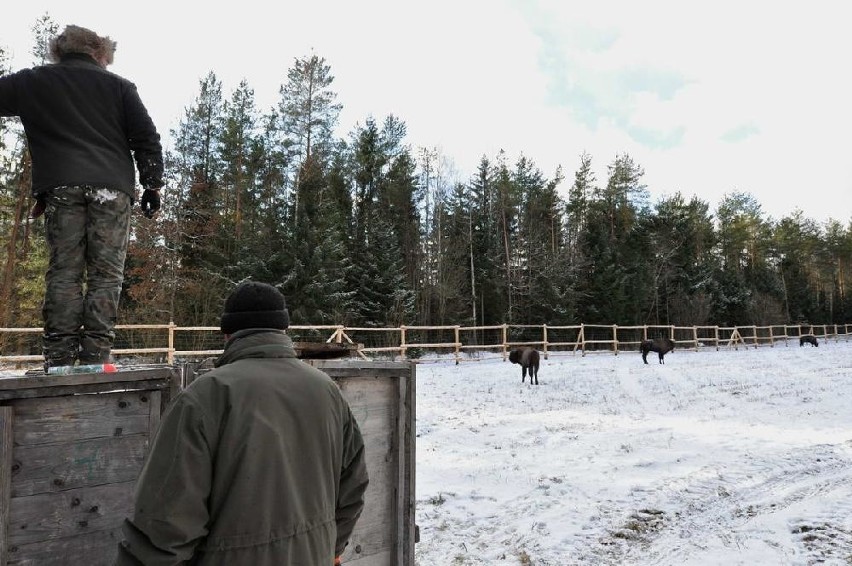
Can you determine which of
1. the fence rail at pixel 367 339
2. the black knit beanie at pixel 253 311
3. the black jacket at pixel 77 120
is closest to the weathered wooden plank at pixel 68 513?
the black knit beanie at pixel 253 311

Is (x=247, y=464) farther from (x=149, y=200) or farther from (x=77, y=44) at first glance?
(x=77, y=44)

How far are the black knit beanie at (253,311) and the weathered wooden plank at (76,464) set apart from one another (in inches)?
24.6

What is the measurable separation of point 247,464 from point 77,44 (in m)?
2.35

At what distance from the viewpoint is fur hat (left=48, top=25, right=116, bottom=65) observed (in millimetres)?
2631

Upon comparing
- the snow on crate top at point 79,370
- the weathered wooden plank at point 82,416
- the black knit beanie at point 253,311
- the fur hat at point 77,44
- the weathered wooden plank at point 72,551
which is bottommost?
the weathered wooden plank at point 72,551

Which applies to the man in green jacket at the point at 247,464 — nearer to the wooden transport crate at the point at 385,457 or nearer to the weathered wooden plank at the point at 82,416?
the weathered wooden plank at the point at 82,416

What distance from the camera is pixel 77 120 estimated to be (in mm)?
2486

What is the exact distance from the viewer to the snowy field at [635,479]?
4.25 m

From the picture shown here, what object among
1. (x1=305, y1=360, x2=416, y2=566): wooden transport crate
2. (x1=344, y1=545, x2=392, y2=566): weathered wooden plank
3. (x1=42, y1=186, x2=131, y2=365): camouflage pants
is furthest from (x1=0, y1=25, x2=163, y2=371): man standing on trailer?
(x1=344, y1=545, x2=392, y2=566): weathered wooden plank

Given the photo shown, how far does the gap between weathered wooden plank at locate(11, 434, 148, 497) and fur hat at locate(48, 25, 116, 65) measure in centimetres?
192

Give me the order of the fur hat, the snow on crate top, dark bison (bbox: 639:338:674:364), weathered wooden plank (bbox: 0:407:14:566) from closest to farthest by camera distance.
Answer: weathered wooden plank (bbox: 0:407:14:566)
the snow on crate top
the fur hat
dark bison (bbox: 639:338:674:364)

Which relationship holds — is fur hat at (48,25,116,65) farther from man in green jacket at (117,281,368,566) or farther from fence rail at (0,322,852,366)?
fence rail at (0,322,852,366)

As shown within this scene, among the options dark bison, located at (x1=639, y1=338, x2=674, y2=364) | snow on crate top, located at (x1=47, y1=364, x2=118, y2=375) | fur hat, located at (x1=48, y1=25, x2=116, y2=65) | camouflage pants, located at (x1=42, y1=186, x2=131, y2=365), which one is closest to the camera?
snow on crate top, located at (x1=47, y1=364, x2=118, y2=375)

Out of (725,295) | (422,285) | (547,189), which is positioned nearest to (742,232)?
(725,295)
